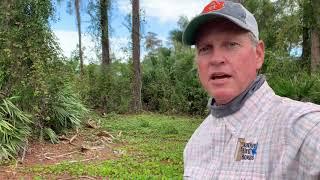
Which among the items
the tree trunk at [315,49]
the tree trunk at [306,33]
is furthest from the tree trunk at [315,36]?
the tree trunk at [306,33]

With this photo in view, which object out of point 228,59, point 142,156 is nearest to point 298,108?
point 228,59

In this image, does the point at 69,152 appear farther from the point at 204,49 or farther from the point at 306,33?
the point at 306,33

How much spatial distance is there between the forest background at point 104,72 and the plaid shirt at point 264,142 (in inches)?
50.6

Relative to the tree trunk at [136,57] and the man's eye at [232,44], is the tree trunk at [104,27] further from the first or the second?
the man's eye at [232,44]

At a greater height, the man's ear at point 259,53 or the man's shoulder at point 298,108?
the man's ear at point 259,53

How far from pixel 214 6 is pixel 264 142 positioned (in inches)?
20.3

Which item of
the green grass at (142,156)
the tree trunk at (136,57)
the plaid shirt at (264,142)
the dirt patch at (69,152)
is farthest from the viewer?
the tree trunk at (136,57)

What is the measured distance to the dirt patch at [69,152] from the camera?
28.3ft

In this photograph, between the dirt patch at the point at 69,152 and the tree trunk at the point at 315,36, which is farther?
the tree trunk at the point at 315,36

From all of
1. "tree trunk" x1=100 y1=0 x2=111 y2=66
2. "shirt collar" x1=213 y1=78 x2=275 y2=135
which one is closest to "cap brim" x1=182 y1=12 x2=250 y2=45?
"shirt collar" x1=213 y1=78 x2=275 y2=135

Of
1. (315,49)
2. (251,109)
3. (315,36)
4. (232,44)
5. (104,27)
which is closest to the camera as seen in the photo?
(251,109)

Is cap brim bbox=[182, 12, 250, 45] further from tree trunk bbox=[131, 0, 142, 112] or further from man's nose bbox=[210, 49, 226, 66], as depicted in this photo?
tree trunk bbox=[131, 0, 142, 112]

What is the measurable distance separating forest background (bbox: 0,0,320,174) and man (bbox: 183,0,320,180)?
45.4 inches

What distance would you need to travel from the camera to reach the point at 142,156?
9875mm
